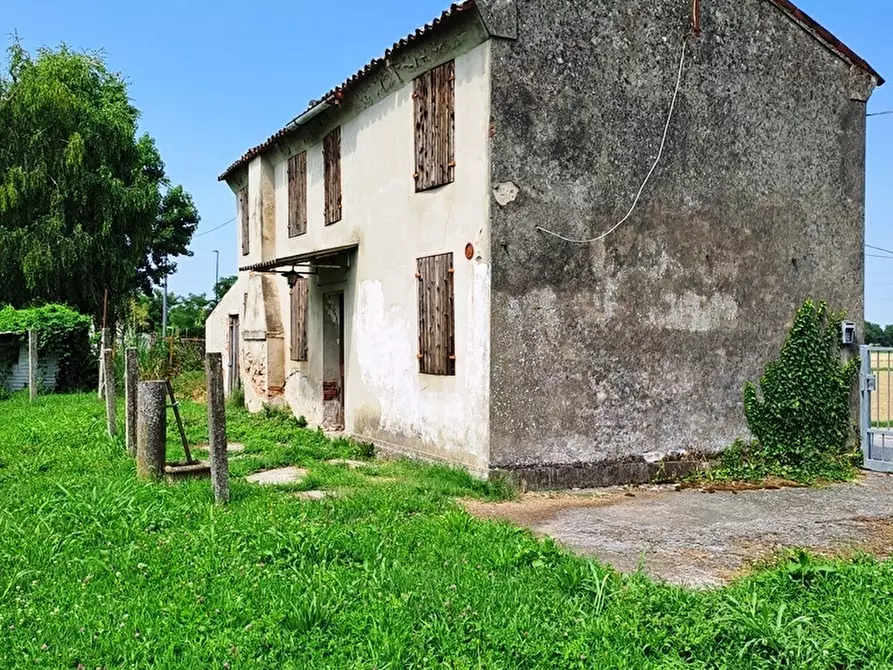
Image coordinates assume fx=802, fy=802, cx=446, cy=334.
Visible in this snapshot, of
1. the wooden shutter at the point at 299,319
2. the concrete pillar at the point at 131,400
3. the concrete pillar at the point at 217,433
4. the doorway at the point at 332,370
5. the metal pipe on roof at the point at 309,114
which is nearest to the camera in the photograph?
the concrete pillar at the point at 217,433

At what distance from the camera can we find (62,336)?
21.0m

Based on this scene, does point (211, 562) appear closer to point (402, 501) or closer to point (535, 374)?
Answer: point (402, 501)

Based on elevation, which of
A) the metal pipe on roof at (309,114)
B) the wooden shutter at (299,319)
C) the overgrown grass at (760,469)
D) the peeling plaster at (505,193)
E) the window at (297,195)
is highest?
the metal pipe on roof at (309,114)

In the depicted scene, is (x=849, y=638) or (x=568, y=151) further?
(x=568, y=151)

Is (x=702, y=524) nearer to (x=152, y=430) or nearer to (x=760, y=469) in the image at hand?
(x=760, y=469)

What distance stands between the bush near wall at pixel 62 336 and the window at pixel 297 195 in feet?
29.4

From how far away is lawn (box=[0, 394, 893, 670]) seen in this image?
4.21 metres

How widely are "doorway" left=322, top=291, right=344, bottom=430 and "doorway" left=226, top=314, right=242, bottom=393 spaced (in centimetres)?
608

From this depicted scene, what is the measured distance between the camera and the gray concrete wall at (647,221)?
9.04 metres

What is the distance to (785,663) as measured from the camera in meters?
4.15

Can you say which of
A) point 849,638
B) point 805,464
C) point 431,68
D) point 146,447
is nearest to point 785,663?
point 849,638

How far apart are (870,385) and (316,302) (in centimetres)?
863

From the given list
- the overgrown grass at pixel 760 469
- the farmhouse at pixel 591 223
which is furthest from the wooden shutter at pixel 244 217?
the overgrown grass at pixel 760 469

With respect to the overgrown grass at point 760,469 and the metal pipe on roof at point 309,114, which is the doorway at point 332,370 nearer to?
the metal pipe on roof at point 309,114
